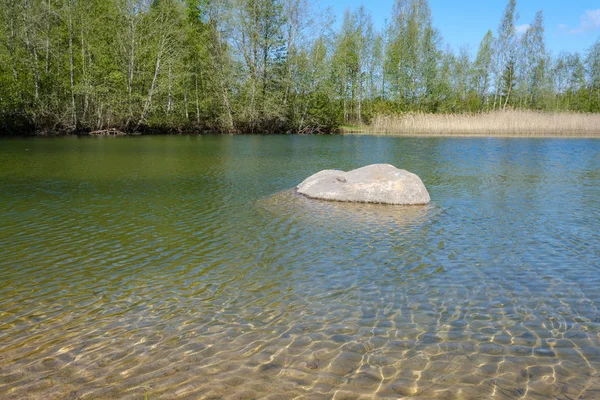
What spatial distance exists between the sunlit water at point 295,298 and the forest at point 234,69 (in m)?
Answer: 27.6

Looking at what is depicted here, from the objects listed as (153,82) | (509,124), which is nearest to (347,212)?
(509,124)

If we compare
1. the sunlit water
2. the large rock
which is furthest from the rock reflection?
the large rock

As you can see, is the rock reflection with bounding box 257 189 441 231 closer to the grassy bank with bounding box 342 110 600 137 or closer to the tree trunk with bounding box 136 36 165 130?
the grassy bank with bounding box 342 110 600 137

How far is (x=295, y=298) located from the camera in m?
4.67

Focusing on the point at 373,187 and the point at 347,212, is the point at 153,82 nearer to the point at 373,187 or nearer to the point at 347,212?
the point at 373,187

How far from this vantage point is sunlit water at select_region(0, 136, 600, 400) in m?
3.22

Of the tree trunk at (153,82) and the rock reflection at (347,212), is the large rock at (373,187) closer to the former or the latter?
the rock reflection at (347,212)

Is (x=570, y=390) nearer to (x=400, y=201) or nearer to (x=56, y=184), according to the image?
(x=400, y=201)

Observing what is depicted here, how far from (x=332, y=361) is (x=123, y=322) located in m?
2.08

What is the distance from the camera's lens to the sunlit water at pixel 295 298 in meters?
3.22

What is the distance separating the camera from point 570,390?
3.06 m

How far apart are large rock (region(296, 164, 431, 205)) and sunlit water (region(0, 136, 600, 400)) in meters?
0.59

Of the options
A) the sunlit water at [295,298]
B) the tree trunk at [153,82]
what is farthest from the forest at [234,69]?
the sunlit water at [295,298]

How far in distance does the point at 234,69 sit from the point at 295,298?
3688 centimetres
